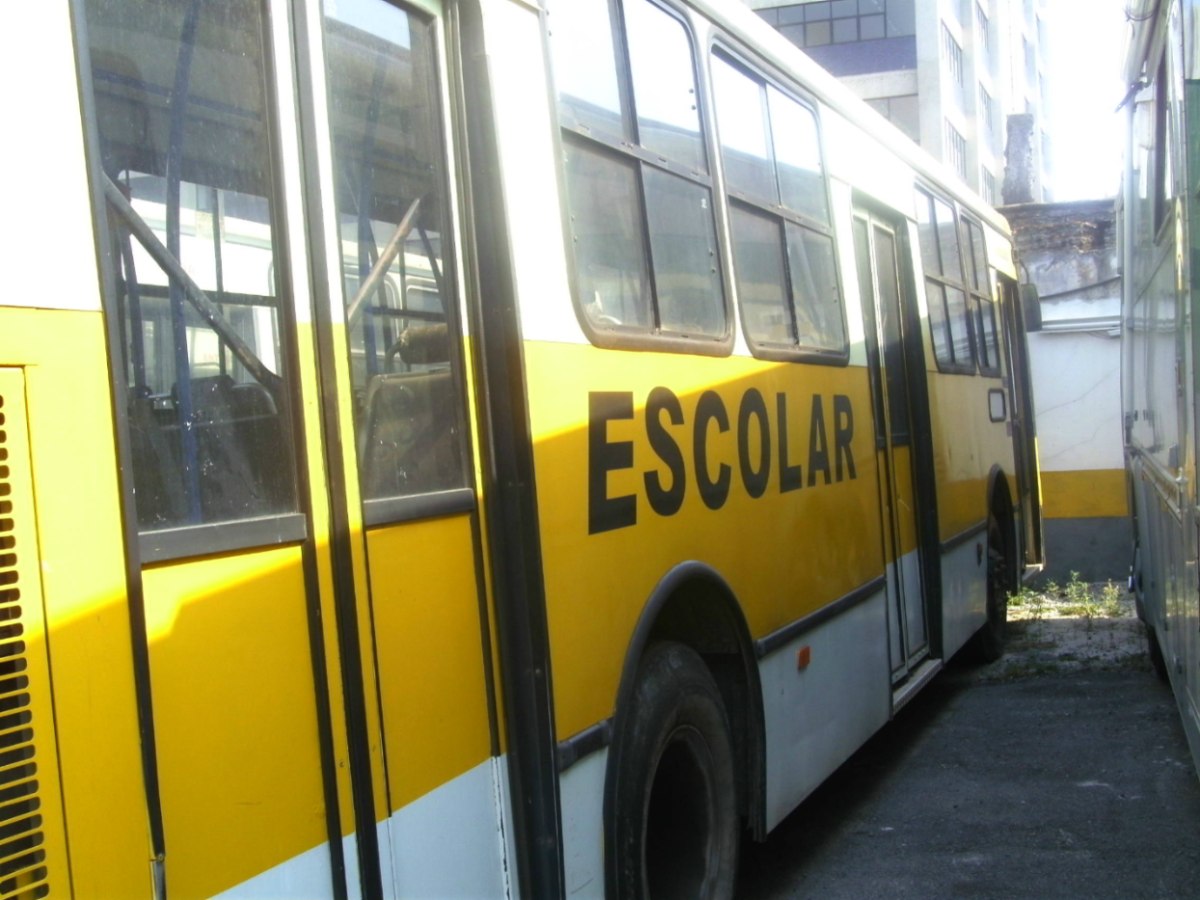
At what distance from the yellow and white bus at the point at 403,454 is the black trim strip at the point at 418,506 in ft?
0.04

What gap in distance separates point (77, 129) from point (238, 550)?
27.2 inches

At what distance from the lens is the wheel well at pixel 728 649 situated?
167 inches

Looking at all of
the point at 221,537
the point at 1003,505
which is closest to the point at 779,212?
the point at 221,537

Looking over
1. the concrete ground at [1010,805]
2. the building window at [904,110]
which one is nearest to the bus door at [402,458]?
the concrete ground at [1010,805]

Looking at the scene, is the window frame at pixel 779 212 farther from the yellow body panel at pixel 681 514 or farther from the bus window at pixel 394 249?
the bus window at pixel 394 249

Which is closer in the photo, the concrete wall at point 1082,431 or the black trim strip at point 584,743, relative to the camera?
the black trim strip at point 584,743

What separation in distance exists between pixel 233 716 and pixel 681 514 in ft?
6.45

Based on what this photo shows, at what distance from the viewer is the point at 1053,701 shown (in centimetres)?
831

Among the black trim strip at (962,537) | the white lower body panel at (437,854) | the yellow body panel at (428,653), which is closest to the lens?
the white lower body panel at (437,854)

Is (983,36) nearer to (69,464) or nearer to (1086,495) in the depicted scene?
(1086,495)

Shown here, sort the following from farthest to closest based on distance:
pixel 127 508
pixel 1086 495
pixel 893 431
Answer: pixel 1086 495 < pixel 893 431 < pixel 127 508

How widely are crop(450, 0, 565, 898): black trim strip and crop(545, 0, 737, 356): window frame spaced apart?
0.34 metres

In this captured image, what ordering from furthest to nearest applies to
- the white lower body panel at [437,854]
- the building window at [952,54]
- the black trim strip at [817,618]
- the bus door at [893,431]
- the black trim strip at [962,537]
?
the building window at [952,54]
the black trim strip at [962,537]
the bus door at [893,431]
the black trim strip at [817,618]
the white lower body panel at [437,854]

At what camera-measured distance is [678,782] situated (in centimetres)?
427
